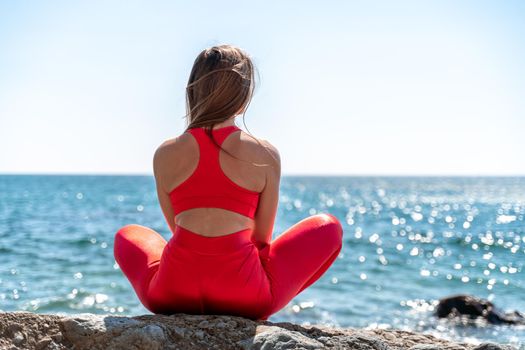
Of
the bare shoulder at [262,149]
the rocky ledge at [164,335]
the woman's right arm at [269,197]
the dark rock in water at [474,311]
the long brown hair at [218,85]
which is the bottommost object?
the dark rock in water at [474,311]

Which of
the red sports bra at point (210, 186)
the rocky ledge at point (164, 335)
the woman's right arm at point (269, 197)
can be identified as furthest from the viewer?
the woman's right arm at point (269, 197)

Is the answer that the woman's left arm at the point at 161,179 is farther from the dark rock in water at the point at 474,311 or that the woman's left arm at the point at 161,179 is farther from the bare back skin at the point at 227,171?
the dark rock in water at the point at 474,311

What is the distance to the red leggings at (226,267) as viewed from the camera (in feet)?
9.75

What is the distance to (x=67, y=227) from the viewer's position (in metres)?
18.7

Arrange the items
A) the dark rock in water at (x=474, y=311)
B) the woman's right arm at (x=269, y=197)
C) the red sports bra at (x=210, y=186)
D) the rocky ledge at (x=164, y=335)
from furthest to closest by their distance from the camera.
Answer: the dark rock in water at (x=474, y=311) < the woman's right arm at (x=269, y=197) < the red sports bra at (x=210, y=186) < the rocky ledge at (x=164, y=335)

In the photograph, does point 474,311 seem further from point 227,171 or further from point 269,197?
point 227,171

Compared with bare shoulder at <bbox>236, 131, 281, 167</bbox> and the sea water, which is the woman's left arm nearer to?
bare shoulder at <bbox>236, 131, 281, 167</bbox>

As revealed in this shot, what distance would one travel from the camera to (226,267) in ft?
9.71

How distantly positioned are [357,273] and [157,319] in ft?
31.6

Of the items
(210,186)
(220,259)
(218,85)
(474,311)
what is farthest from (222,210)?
(474,311)

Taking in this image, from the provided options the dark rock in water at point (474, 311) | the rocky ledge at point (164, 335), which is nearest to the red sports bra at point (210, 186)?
the rocky ledge at point (164, 335)

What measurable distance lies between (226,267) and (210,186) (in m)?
0.38

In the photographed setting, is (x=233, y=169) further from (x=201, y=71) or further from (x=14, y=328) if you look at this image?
(x=14, y=328)

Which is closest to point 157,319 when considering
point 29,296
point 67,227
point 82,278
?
point 29,296
